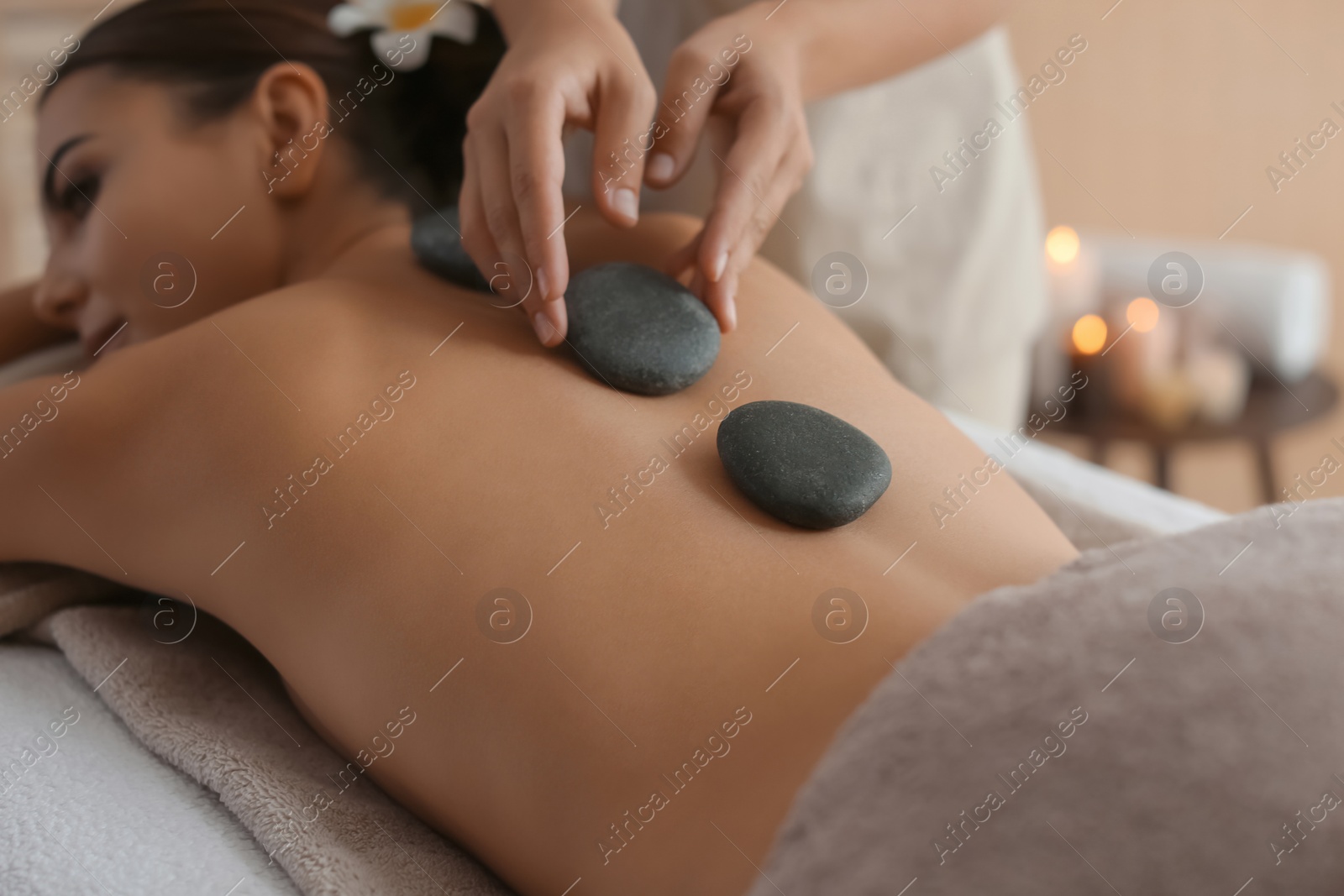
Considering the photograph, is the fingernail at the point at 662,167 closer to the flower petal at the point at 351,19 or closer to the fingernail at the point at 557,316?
the fingernail at the point at 557,316

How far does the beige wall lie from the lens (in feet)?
8.48

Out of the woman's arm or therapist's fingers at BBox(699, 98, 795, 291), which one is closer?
therapist's fingers at BBox(699, 98, 795, 291)

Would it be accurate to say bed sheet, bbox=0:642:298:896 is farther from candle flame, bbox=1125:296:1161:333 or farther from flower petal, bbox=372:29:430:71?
candle flame, bbox=1125:296:1161:333

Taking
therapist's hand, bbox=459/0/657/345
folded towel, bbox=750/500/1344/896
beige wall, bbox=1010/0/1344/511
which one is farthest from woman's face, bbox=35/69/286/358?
beige wall, bbox=1010/0/1344/511

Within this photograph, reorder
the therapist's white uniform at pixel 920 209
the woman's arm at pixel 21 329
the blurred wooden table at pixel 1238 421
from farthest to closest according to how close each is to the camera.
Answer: the blurred wooden table at pixel 1238 421 < the therapist's white uniform at pixel 920 209 < the woman's arm at pixel 21 329

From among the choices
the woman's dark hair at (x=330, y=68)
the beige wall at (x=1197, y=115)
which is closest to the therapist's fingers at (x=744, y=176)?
the woman's dark hair at (x=330, y=68)

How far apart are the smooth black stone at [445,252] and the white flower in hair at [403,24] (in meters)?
0.27

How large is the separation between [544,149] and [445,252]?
0.61 feet

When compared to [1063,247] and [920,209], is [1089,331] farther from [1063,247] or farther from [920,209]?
[920,209]

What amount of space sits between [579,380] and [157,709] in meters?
0.39

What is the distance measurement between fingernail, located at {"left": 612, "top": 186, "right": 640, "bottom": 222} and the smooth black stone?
0.15 metres

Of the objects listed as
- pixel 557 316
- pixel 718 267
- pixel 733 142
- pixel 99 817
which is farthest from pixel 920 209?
pixel 99 817

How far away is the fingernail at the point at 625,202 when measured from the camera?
80 centimetres

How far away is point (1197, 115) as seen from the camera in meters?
2.67
